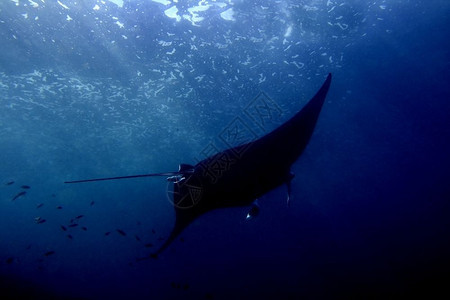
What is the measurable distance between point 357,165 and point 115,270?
36684 mm

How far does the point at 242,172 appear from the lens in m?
4.18

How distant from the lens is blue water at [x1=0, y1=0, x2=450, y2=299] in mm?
10781

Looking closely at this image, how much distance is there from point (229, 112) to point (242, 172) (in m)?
14.5

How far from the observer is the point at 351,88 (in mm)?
17109

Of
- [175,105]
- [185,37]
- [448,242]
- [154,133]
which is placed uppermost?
[154,133]

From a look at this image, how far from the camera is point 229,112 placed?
60.2 ft

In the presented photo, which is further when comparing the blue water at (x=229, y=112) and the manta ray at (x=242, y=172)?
the blue water at (x=229, y=112)

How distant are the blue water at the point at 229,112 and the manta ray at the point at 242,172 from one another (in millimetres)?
2293

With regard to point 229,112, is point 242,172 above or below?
below

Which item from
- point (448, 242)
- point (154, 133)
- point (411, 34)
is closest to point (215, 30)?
point (411, 34)

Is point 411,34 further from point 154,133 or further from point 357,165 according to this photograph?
point 357,165

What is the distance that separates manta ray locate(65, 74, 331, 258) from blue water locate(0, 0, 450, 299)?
229 centimetres

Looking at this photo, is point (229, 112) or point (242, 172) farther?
point (229, 112)

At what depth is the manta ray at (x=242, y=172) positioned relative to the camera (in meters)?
3.68
